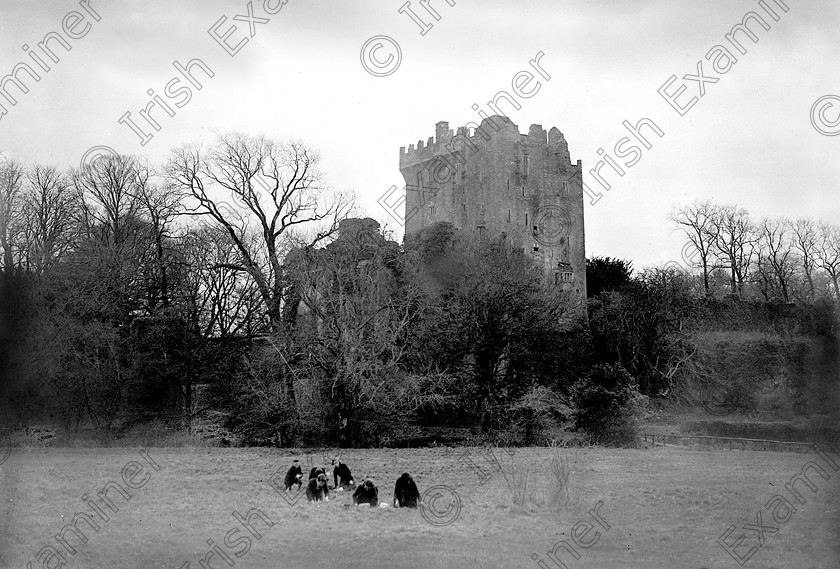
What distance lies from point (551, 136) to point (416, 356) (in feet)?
99.7

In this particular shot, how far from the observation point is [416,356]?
31.8m

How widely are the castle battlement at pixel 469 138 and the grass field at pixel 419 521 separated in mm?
37530

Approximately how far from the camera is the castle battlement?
54.9 metres

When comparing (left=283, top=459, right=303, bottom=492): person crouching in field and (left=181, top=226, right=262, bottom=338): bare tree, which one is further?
(left=181, top=226, right=262, bottom=338): bare tree

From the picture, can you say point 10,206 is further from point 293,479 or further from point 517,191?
point 517,191

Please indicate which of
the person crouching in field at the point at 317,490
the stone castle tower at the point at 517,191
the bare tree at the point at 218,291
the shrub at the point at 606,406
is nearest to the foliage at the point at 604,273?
the stone castle tower at the point at 517,191

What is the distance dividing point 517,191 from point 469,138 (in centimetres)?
628

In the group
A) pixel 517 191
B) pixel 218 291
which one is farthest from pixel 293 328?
pixel 517 191

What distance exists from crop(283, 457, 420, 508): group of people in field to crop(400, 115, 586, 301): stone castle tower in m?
35.6

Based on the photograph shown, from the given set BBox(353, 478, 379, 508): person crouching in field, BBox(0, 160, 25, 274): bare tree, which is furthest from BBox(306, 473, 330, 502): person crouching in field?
BBox(0, 160, 25, 274): bare tree

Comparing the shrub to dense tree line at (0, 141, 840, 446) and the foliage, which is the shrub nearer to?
dense tree line at (0, 141, 840, 446)

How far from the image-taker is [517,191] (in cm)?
5441

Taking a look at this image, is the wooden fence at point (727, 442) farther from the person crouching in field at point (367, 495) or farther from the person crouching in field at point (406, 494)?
the person crouching in field at point (367, 495)

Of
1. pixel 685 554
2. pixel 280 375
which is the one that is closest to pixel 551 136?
pixel 280 375
